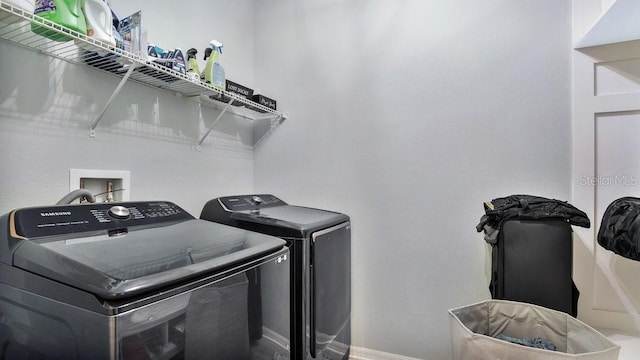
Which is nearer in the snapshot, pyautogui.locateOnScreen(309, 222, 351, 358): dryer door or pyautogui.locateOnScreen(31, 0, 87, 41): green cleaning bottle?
pyautogui.locateOnScreen(31, 0, 87, 41): green cleaning bottle

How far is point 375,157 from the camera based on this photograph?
2.24 meters

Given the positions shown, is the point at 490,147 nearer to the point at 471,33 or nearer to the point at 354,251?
the point at 471,33

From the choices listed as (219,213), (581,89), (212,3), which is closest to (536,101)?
(581,89)

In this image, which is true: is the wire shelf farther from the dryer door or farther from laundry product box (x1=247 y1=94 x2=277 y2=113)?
the dryer door

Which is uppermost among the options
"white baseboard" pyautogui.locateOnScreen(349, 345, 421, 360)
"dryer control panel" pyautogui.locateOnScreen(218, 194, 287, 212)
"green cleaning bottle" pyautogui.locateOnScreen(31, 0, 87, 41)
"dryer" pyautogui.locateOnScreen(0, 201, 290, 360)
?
"green cleaning bottle" pyautogui.locateOnScreen(31, 0, 87, 41)

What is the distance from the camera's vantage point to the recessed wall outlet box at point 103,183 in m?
1.41

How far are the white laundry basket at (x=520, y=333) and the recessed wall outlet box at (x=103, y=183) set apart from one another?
164 centimetres

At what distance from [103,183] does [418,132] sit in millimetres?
1800

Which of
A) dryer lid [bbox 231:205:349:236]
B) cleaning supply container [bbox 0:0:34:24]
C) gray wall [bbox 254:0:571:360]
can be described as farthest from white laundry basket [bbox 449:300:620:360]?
cleaning supply container [bbox 0:0:34:24]

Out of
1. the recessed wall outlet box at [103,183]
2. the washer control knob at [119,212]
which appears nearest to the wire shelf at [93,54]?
the recessed wall outlet box at [103,183]

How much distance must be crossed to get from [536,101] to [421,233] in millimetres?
1016

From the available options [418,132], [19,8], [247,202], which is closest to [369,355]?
[247,202]
